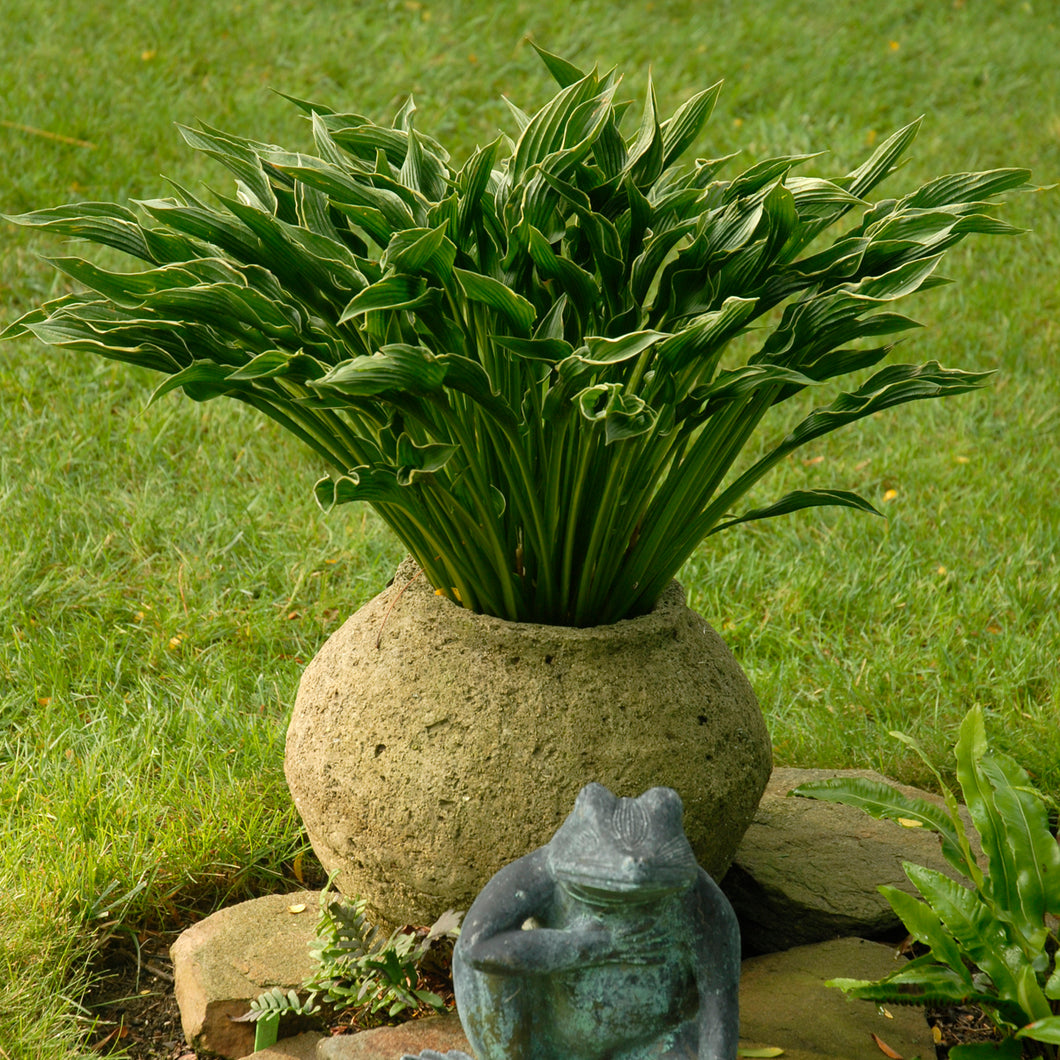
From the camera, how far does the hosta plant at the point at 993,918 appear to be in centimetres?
190

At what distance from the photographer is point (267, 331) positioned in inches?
71.1

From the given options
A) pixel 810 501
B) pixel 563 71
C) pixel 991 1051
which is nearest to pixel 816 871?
pixel 991 1051

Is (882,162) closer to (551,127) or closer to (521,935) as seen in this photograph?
(551,127)

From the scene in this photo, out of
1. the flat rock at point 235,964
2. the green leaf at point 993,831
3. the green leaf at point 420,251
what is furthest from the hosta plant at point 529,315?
the flat rock at point 235,964

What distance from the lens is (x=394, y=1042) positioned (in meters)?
1.94

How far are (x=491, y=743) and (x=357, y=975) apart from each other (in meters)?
0.49

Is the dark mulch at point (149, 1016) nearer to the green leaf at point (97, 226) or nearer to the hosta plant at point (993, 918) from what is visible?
the hosta plant at point (993, 918)

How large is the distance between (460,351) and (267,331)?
0.30 metres

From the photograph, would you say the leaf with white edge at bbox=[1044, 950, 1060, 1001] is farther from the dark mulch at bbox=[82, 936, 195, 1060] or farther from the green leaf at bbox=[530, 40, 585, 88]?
the green leaf at bbox=[530, 40, 585, 88]

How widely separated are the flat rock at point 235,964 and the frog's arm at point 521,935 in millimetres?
724

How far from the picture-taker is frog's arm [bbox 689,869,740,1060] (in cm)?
155

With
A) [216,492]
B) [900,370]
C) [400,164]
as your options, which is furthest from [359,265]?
[216,492]

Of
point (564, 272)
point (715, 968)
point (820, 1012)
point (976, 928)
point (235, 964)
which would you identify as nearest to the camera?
point (715, 968)

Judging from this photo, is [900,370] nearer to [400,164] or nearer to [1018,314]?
[400,164]
